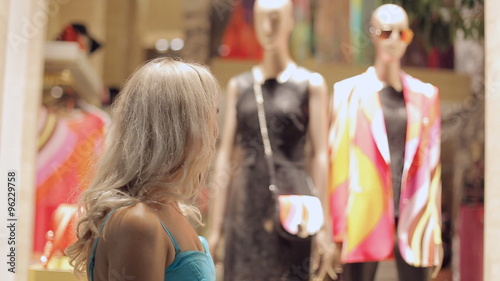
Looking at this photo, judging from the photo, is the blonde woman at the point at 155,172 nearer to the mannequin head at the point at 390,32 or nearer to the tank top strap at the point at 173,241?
the tank top strap at the point at 173,241

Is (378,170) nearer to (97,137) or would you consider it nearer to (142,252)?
(97,137)

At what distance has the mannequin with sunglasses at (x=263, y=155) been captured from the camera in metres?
2.92

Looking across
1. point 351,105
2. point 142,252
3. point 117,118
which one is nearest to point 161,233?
point 142,252

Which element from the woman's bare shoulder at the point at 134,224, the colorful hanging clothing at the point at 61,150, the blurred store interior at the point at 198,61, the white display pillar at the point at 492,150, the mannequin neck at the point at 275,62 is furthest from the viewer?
the colorful hanging clothing at the point at 61,150

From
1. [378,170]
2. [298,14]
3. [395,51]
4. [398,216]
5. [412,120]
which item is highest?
[298,14]

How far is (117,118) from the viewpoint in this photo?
1.37 meters

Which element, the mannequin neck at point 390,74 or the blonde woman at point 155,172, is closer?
the blonde woman at point 155,172

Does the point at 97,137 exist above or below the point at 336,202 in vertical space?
above

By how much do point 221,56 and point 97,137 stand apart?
26.9 inches

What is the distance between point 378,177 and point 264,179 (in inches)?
17.7

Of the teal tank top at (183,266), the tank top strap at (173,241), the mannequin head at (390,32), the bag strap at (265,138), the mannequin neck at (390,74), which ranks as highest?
the mannequin head at (390,32)

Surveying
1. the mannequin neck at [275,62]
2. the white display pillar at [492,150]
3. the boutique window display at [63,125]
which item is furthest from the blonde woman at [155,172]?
the boutique window display at [63,125]

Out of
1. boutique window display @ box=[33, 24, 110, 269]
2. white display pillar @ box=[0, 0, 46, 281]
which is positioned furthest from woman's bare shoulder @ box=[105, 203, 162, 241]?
boutique window display @ box=[33, 24, 110, 269]

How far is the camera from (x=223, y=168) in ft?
9.90
